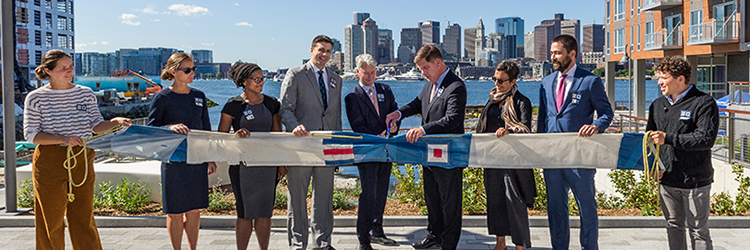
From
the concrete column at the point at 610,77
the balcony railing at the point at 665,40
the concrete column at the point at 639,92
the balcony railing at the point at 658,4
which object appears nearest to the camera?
the balcony railing at the point at 665,40

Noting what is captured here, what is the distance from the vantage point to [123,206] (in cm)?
779

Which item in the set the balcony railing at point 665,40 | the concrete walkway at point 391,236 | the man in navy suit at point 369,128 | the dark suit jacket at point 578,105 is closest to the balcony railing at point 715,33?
the balcony railing at point 665,40

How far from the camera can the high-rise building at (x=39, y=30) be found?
76875 millimetres

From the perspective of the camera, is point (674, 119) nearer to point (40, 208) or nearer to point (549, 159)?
point (549, 159)

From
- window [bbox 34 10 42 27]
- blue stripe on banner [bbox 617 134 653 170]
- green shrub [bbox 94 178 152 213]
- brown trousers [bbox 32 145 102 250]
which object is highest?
window [bbox 34 10 42 27]

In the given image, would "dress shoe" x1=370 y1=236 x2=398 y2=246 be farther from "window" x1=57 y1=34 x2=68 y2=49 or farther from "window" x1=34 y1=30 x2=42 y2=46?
"window" x1=57 y1=34 x2=68 y2=49

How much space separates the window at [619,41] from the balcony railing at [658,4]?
5.60 metres

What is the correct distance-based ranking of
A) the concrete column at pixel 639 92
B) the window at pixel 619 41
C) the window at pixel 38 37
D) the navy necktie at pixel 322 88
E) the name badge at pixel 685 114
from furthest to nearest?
the window at pixel 38 37, the window at pixel 619 41, the concrete column at pixel 639 92, the navy necktie at pixel 322 88, the name badge at pixel 685 114

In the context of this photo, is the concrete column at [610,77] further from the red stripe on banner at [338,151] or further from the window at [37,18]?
the window at [37,18]

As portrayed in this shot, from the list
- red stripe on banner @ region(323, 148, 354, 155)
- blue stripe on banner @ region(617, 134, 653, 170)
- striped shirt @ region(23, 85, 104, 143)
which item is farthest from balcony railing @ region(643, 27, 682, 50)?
striped shirt @ region(23, 85, 104, 143)

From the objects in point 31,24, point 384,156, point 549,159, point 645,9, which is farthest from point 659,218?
point 31,24

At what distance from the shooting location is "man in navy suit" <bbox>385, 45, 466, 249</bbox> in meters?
5.86

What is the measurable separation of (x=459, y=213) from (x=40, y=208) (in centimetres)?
374

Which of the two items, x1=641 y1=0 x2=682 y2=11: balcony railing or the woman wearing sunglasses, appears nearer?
the woman wearing sunglasses
